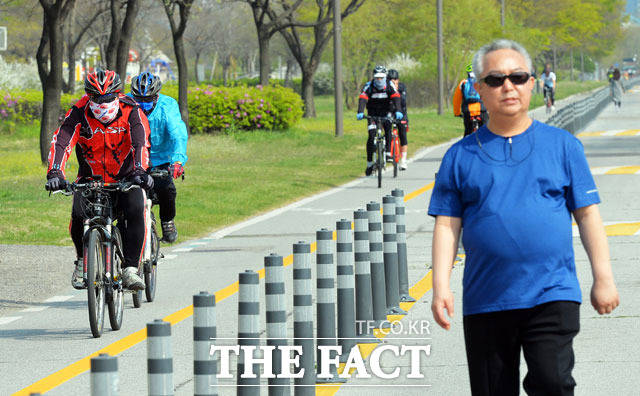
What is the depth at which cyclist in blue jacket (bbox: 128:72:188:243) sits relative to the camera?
11.0 metres

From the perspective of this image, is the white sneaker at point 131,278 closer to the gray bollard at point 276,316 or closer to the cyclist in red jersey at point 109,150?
the cyclist in red jersey at point 109,150

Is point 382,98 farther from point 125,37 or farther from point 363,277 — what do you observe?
point 363,277

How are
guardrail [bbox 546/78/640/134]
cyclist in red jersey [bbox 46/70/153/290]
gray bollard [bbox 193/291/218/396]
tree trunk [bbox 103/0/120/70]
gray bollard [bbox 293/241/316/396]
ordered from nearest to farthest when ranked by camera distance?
gray bollard [bbox 193/291/218/396], gray bollard [bbox 293/241/316/396], cyclist in red jersey [bbox 46/70/153/290], tree trunk [bbox 103/0/120/70], guardrail [bbox 546/78/640/134]


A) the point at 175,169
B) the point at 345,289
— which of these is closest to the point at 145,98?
the point at 175,169

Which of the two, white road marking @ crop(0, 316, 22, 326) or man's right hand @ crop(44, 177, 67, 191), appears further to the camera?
white road marking @ crop(0, 316, 22, 326)

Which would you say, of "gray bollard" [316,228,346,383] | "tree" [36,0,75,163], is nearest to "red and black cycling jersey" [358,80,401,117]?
"tree" [36,0,75,163]

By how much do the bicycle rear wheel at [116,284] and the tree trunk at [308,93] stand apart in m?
40.9

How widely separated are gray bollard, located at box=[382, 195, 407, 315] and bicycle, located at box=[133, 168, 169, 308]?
175 centimetres

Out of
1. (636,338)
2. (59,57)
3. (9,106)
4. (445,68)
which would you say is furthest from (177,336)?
(445,68)

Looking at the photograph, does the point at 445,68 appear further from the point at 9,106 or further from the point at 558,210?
the point at 558,210

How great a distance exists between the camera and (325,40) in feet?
A: 169

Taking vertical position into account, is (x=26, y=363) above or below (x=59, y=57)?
below

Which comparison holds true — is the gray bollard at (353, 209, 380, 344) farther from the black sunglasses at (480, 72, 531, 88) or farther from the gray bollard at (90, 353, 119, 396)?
the gray bollard at (90, 353, 119, 396)

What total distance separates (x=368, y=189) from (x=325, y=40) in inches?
1201
